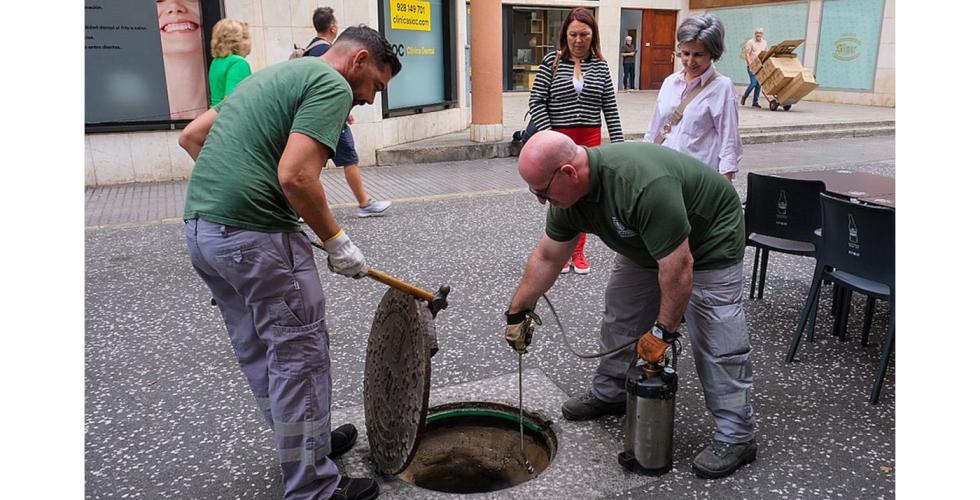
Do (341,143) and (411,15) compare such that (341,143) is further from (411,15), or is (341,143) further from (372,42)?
(411,15)

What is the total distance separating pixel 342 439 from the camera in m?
2.98

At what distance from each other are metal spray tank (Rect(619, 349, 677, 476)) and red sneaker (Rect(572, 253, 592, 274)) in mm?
2483

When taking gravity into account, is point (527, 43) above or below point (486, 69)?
above

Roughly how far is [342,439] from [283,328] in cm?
74

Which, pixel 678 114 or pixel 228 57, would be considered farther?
pixel 228 57

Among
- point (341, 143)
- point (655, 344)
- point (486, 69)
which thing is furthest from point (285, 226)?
point (486, 69)

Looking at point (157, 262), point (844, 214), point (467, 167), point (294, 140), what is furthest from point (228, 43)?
point (844, 214)

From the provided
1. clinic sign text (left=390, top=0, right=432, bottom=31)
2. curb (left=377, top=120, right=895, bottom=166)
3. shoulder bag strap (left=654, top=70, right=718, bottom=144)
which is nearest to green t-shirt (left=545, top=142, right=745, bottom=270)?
shoulder bag strap (left=654, top=70, right=718, bottom=144)

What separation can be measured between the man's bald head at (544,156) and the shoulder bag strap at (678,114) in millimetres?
1741

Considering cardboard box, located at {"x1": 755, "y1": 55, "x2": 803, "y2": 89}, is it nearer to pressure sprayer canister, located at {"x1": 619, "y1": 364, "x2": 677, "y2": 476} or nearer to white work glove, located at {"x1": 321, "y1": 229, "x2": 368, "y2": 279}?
pressure sprayer canister, located at {"x1": 619, "y1": 364, "x2": 677, "y2": 476}

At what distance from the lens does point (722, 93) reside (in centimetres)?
390

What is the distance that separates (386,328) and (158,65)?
7.28m

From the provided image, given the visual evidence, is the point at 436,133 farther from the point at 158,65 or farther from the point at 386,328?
the point at 386,328

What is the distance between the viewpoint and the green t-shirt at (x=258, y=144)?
234cm
